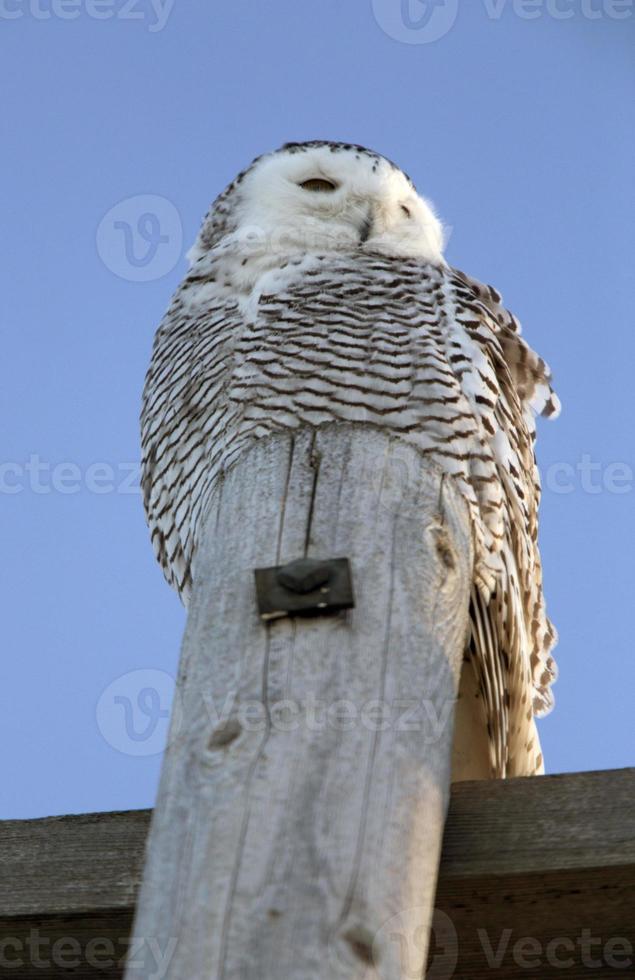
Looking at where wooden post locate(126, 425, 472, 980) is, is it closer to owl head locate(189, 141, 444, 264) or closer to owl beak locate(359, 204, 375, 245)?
owl head locate(189, 141, 444, 264)

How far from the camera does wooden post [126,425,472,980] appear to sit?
120 centimetres

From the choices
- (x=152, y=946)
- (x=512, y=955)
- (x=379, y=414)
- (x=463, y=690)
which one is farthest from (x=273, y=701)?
(x=379, y=414)

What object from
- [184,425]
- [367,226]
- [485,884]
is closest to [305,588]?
[485,884]

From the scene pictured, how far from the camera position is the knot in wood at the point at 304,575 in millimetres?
1459

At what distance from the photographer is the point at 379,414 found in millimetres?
3053

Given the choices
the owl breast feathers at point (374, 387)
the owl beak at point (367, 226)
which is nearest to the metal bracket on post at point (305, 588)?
the owl breast feathers at point (374, 387)

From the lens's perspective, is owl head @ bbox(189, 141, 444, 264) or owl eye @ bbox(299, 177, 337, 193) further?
owl eye @ bbox(299, 177, 337, 193)

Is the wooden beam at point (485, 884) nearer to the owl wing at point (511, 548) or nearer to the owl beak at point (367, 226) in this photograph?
the owl wing at point (511, 548)

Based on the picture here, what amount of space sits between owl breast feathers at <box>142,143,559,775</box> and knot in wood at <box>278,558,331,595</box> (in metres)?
1.14

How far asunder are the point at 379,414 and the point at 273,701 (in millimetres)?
1736

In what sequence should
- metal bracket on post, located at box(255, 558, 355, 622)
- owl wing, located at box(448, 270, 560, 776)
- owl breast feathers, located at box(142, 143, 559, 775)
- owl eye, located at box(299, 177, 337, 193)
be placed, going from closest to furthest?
metal bracket on post, located at box(255, 558, 355, 622)
owl wing, located at box(448, 270, 560, 776)
owl breast feathers, located at box(142, 143, 559, 775)
owl eye, located at box(299, 177, 337, 193)

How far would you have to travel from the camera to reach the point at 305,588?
1.46m

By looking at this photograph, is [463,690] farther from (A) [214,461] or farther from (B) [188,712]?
(B) [188,712]

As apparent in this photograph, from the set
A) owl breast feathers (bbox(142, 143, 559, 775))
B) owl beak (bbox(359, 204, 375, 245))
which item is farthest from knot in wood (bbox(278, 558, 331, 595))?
owl beak (bbox(359, 204, 375, 245))
